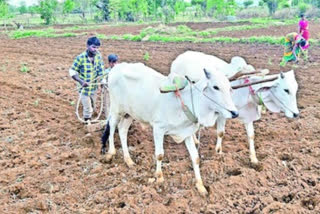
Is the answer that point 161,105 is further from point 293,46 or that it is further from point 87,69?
point 293,46

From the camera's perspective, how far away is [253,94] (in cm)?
520

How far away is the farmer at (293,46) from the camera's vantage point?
12.3m

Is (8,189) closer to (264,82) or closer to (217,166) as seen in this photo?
(217,166)

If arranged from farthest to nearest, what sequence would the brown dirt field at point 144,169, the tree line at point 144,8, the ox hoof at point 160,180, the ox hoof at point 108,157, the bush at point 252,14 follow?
the bush at point 252,14, the tree line at point 144,8, the ox hoof at point 108,157, the ox hoof at point 160,180, the brown dirt field at point 144,169

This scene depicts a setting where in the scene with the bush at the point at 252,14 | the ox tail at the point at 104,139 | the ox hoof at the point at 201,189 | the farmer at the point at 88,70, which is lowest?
the ox hoof at the point at 201,189

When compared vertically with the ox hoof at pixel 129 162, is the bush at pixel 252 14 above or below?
above

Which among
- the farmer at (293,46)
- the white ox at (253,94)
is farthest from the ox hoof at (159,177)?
the farmer at (293,46)

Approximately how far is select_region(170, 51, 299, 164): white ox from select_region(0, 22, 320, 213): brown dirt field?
1.88 feet

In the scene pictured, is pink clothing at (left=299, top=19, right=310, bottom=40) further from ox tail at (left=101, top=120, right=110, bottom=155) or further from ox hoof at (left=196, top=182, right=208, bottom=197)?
ox hoof at (left=196, top=182, right=208, bottom=197)

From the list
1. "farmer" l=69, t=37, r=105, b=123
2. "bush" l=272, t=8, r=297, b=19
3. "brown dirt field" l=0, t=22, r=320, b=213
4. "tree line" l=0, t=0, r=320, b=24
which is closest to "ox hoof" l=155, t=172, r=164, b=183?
"brown dirt field" l=0, t=22, r=320, b=213

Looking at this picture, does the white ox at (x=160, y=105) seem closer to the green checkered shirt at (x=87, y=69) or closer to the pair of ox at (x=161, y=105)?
the pair of ox at (x=161, y=105)

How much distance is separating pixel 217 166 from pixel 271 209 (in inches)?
46.6

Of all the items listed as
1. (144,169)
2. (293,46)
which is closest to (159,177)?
(144,169)

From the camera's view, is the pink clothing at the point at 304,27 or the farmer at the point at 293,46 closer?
the farmer at the point at 293,46
